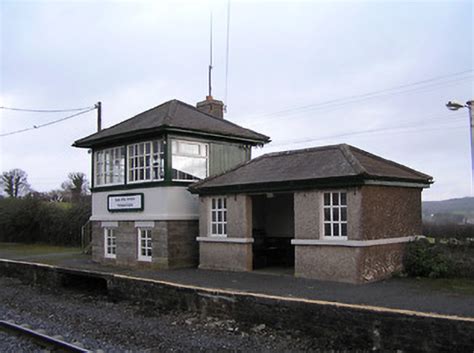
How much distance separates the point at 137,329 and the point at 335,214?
535 cm

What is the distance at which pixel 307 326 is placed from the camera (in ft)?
31.8

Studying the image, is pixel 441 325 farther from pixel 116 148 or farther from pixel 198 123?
pixel 116 148

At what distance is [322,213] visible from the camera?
1307cm

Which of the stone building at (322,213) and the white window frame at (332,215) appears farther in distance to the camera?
the white window frame at (332,215)

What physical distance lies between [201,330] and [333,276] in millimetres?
3660

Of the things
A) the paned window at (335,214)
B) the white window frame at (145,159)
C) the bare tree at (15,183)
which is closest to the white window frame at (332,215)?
the paned window at (335,214)

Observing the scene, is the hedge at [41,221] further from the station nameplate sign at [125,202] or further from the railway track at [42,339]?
the railway track at [42,339]

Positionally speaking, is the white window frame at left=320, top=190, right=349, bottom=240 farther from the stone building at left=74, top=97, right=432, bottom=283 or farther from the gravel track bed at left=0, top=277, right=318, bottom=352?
the gravel track bed at left=0, top=277, right=318, bottom=352

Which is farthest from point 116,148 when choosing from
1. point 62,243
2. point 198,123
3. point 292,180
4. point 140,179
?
point 62,243

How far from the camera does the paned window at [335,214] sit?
41.8 feet

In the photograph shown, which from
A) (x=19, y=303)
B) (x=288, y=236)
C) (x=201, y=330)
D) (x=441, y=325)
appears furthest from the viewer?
(x=288, y=236)

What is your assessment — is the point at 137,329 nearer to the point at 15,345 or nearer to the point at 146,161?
the point at 15,345

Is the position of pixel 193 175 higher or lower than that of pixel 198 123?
lower

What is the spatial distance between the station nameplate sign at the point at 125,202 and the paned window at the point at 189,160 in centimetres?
165
